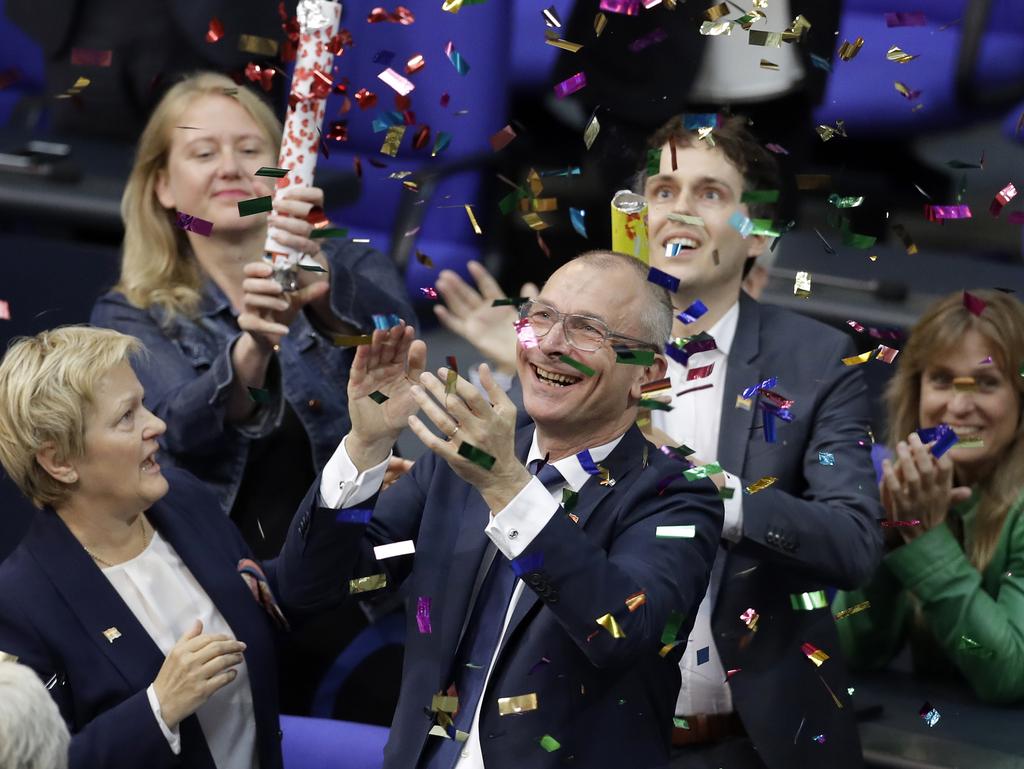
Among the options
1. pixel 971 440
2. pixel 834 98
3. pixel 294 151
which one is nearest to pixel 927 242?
pixel 834 98

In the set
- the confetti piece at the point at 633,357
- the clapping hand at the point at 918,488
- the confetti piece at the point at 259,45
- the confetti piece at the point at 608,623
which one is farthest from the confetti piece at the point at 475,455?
the confetti piece at the point at 259,45

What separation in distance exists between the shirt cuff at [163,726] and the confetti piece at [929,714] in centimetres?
136

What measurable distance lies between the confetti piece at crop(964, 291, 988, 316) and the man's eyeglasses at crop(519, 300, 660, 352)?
3.01 ft

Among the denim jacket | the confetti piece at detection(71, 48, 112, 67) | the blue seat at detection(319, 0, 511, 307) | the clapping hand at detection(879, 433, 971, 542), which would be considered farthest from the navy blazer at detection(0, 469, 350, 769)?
the confetti piece at detection(71, 48, 112, 67)

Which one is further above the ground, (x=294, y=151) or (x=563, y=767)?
(x=294, y=151)

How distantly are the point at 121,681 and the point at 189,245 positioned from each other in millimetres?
1167

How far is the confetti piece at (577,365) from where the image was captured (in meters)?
2.30

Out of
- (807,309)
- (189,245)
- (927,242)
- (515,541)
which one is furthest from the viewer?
(927,242)

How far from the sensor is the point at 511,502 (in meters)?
2.11

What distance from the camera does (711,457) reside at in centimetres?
285

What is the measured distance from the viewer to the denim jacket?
3055 millimetres

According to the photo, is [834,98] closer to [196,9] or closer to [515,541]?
[196,9]

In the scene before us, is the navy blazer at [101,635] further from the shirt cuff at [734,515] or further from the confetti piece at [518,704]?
the shirt cuff at [734,515]

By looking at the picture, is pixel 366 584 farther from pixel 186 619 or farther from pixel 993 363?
pixel 993 363
